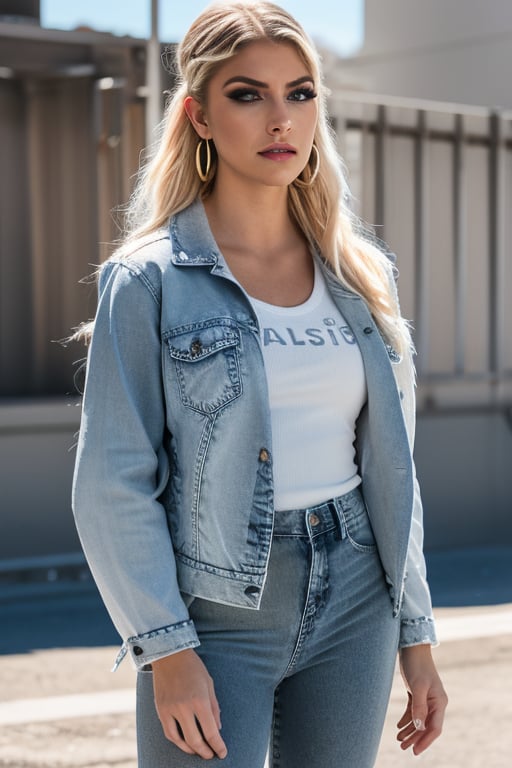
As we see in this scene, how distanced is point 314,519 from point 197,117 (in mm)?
740

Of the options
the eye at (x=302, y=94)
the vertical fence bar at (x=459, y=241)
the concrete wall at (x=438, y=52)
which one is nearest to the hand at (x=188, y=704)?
the eye at (x=302, y=94)

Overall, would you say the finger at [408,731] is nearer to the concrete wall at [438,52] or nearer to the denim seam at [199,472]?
the denim seam at [199,472]

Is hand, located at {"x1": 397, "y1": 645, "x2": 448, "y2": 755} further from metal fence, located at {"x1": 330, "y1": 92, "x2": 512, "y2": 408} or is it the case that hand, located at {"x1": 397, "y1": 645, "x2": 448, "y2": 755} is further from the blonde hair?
metal fence, located at {"x1": 330, "y1": 92, "x2": 512, "y2": 408}

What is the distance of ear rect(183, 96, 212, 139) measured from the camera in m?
2.25

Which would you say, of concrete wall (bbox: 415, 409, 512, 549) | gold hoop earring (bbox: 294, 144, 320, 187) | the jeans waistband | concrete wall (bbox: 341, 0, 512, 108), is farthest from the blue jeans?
concrete wall (bbox: 341, 0, 512, 108)

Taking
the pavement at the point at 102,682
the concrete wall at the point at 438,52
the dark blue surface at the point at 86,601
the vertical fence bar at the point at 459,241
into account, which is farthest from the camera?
the concrete wall at the point at 438,52

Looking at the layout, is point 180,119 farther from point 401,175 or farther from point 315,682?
point 401,175

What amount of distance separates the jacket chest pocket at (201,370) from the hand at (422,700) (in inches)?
24.9

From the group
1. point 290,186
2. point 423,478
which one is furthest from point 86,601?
point 290,186

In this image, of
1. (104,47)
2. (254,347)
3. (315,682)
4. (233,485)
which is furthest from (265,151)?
(104,47)

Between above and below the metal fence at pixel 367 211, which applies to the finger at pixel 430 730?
below

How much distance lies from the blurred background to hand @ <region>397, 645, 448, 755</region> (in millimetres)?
4670

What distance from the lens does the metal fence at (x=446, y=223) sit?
8.45 m

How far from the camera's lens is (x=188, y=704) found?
1.92m
